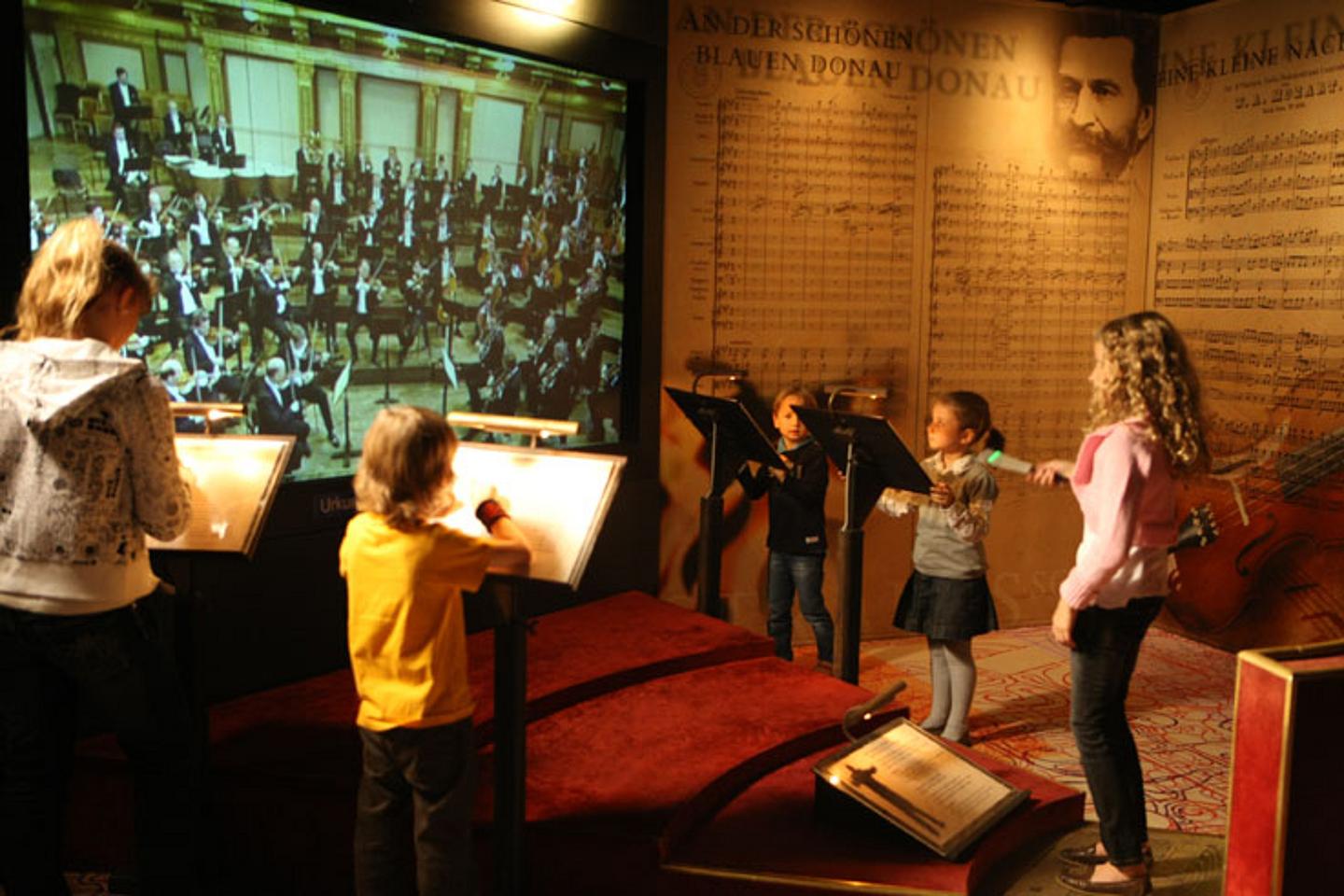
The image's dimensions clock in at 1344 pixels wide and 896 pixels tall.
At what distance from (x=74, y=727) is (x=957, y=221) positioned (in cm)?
506

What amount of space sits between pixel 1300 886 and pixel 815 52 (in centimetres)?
454

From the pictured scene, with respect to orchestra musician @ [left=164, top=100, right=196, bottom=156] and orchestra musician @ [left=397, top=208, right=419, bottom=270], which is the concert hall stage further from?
orchestra musician @ [left=164, top=100, right=196, bottom=156]

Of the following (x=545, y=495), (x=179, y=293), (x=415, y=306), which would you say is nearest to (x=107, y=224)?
(x=179, y=293)

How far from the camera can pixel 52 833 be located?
2.97 metres

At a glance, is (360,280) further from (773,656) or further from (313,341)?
(773,656)

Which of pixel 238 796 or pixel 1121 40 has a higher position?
pixel 1121 40

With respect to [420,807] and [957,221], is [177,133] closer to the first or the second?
[420,807]

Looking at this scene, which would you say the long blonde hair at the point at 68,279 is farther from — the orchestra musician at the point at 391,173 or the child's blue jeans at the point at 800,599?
the child's blue jeans at the point at 800,599

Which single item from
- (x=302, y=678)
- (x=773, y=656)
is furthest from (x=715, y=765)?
(x=302, y=678)

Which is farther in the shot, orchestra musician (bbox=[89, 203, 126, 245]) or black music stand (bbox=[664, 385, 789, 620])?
black music stand (bbox=[664, 385, 789, 620])

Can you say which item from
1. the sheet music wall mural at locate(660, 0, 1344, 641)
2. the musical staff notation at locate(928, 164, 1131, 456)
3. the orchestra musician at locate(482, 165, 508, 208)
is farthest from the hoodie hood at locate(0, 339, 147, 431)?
the musical staff notation at locate(928, 164, 1131, 456)

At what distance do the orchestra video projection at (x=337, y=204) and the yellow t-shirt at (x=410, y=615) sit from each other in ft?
5.60

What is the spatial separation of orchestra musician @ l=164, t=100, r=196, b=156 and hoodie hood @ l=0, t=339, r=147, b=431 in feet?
5.15

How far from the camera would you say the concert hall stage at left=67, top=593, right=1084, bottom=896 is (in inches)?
138
